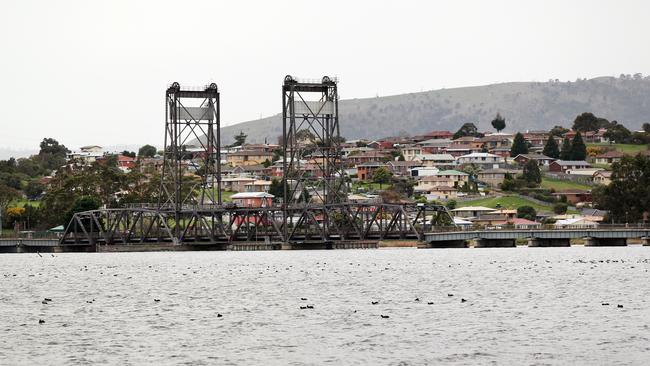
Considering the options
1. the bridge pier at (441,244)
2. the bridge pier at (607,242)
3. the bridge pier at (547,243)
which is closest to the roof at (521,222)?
the bridge pier at (547,243)

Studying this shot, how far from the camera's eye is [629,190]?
175 m

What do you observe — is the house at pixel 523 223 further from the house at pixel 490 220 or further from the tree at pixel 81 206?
the tree at pixel 81 206

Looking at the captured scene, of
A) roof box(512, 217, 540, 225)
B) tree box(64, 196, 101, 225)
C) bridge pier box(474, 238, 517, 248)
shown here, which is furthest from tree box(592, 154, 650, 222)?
tree box(64, 196, 101, 225)

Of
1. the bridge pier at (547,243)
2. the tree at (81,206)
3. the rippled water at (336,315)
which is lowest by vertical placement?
the bridge pier at (547,243)

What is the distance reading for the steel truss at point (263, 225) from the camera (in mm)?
150375

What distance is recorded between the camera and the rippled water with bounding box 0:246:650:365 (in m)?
50.2

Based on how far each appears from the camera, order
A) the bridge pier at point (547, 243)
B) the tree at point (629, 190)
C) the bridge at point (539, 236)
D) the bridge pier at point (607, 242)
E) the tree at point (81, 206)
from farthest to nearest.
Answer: the tree at point (81, 206), the tree at point (629, 190), the bridge pier at point (547, 243), the bridge pier at point (607, 242), the bridge at point (539, 236)

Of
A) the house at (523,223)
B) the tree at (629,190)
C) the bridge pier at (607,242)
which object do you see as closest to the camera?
the bridge pier at (607,242)

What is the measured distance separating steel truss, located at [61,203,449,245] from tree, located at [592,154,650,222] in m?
26.7

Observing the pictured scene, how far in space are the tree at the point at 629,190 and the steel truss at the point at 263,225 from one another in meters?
26.7

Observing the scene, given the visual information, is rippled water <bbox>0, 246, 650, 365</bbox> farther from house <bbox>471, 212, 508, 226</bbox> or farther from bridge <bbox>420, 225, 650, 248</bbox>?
house <bbox>471, 212, 508, 226</bbox>

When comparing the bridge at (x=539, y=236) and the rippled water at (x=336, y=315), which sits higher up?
the rippled water at (x=336, y=315)

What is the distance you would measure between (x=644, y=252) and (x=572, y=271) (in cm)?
3631

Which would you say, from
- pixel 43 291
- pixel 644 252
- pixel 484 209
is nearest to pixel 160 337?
pixel 43 291
